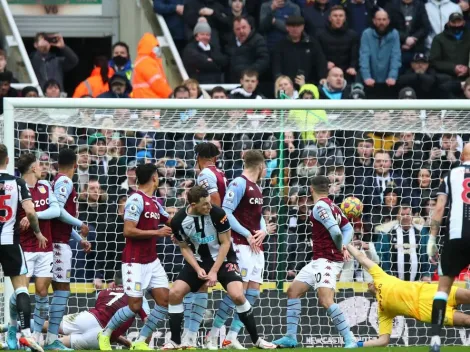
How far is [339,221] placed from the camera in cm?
1495

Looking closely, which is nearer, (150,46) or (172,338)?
(172,338)

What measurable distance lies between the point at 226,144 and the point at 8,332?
399 centimetres

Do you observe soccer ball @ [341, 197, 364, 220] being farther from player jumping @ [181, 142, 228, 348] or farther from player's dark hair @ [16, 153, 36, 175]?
player's dark hair @ [16, 153, 36, 175]

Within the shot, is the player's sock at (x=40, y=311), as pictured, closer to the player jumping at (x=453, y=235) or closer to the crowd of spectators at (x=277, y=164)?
the crowd of spectators at (x=277, y=164)

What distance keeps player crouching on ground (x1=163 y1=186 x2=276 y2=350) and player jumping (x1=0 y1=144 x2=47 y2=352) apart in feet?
4.80

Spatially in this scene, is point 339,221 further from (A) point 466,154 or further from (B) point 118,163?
(B) point 118,163

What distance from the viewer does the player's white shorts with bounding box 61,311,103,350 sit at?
50.0ft

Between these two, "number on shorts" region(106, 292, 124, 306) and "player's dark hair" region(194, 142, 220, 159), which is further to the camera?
"number on shorts" region(106, 292, 124, 306)

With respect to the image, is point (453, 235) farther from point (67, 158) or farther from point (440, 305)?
point (67, 158)

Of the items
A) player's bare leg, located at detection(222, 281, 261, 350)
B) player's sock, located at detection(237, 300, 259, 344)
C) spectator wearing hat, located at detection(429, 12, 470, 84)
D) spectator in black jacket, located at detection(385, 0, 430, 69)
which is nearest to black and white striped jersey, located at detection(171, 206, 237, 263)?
player's sock, located at detection(237, 300, 259, 344)

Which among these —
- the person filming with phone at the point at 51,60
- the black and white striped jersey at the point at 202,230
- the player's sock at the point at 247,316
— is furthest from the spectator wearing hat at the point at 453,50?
the player's sock at the point at 247,316

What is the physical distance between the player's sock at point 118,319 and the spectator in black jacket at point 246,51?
19.9 ft

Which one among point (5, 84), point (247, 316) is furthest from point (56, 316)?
point (5, 84)

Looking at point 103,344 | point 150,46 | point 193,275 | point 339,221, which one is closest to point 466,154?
point 339,221
